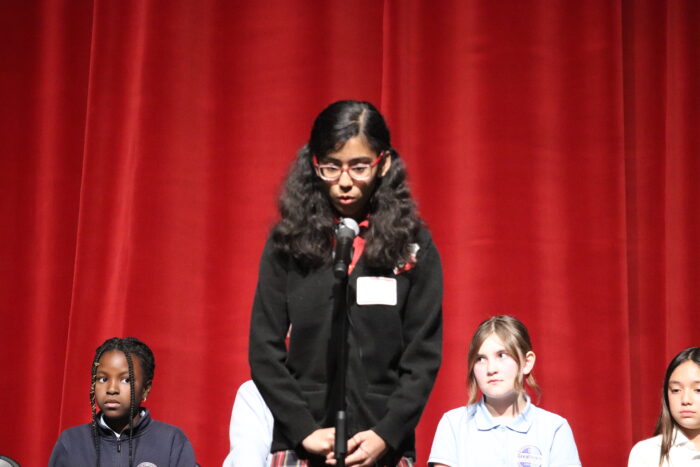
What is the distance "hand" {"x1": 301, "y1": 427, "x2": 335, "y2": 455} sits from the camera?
1751 mm

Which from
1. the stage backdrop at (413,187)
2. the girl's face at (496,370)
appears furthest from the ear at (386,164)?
the stage backdrop at (413,187)

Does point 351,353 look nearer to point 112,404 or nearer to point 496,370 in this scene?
point 496,370

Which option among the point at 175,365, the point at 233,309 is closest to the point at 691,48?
the point at 233,309

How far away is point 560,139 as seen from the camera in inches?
143

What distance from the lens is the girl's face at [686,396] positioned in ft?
9.25

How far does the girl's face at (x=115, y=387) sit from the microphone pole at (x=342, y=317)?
140 centimetres

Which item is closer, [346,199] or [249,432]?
[346,199]

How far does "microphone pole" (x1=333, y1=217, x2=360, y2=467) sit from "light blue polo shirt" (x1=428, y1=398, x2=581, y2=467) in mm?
1259

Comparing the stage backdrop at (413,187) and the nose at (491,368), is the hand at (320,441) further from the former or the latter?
the stage backdrop at (413,187)

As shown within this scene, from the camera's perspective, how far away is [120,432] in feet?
9.57

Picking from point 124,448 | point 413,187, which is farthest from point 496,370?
point 124,448

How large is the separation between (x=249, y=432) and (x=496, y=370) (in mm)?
847

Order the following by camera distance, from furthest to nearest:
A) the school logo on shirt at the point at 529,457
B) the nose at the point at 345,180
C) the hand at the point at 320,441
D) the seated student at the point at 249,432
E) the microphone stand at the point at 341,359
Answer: the school logo on shirt at the point at 529,457, the seated student at the point at 249,432, the nose at the point at 345,180, the hand at the point at 320,441, the microphone stand at the point at 341,359

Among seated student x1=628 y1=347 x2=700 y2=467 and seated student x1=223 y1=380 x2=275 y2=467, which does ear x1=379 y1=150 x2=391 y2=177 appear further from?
seated student x1=628 y1=347 x2=700 y2=467
